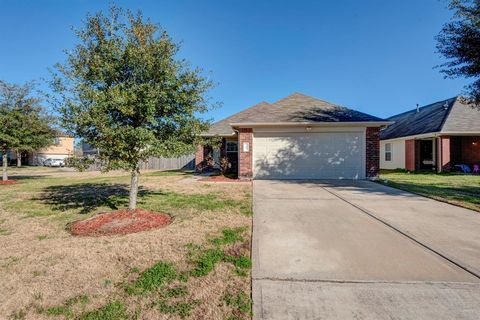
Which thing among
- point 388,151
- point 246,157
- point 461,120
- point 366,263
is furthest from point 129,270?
point 388,151

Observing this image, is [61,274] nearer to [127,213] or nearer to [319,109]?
[127,213]

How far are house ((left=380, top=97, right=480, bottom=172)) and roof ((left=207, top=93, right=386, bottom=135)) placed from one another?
7805 millimetres

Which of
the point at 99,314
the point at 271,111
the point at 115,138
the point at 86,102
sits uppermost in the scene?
the point at 271,111

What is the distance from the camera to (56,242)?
4465 millimetres

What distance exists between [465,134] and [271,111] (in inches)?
511

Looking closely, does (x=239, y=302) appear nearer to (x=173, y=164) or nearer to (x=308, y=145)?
(x=308, y=145)

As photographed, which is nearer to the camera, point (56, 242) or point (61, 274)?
point (61, 274)

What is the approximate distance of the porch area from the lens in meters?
17.1

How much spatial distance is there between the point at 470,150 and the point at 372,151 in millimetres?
10381

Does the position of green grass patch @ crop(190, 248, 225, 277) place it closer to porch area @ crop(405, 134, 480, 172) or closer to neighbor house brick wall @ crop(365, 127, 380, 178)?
neighbor house brick wall @ crop(365, 127, 380, 178)

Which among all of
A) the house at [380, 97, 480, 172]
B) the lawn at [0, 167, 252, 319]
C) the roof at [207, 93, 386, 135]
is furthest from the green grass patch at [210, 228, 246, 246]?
the house at [380, 97, 480, 172]

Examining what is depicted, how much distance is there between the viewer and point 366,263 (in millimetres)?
3486

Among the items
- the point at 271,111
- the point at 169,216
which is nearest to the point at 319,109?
the point at 271,111

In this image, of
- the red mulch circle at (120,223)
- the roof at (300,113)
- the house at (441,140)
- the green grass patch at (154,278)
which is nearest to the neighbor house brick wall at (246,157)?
the roof at (300,113)
